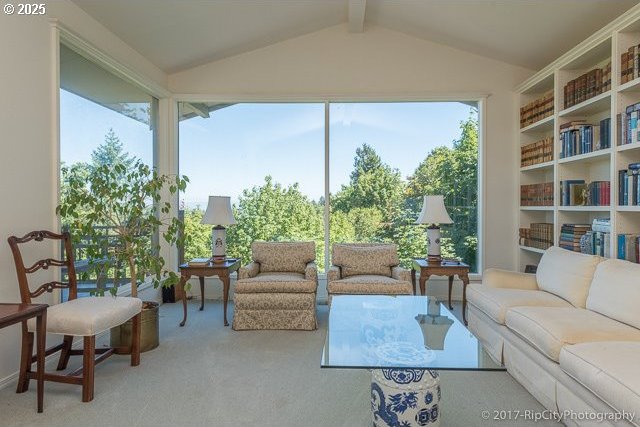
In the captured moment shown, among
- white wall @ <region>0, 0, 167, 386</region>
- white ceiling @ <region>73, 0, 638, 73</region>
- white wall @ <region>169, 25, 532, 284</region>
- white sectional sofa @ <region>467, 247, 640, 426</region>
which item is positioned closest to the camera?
white sectional sofa @ <region>467, 247, 640, 426</region>

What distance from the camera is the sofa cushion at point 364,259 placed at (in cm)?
407

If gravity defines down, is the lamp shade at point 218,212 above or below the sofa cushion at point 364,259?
above

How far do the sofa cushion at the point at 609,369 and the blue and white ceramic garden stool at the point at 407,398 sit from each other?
650mm

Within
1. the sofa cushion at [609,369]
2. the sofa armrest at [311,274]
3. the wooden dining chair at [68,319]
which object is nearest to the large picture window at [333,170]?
the sofa armrest at [311,274]

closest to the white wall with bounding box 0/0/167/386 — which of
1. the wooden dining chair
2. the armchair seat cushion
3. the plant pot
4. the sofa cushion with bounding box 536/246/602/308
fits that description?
the wooden dining chair

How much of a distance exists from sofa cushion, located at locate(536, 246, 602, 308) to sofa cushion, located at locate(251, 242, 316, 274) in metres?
2.16

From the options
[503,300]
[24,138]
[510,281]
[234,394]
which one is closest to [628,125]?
[510,281]

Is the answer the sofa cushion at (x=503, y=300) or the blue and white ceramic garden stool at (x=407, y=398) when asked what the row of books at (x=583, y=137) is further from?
the blue and white ceramic garden stool at (x=407, y=398)

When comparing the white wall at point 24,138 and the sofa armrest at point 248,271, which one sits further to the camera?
the sofa armrest at point 248,271

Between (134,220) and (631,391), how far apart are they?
3.23 meters

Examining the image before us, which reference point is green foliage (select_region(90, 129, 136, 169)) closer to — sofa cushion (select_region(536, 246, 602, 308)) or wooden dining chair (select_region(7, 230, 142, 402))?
wooden dining chair (select_region(7, 230, 142, 402))

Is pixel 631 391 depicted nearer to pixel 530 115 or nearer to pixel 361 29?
pixel 530 115

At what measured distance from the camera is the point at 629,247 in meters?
2.89

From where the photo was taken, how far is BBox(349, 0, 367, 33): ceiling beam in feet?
13.0
